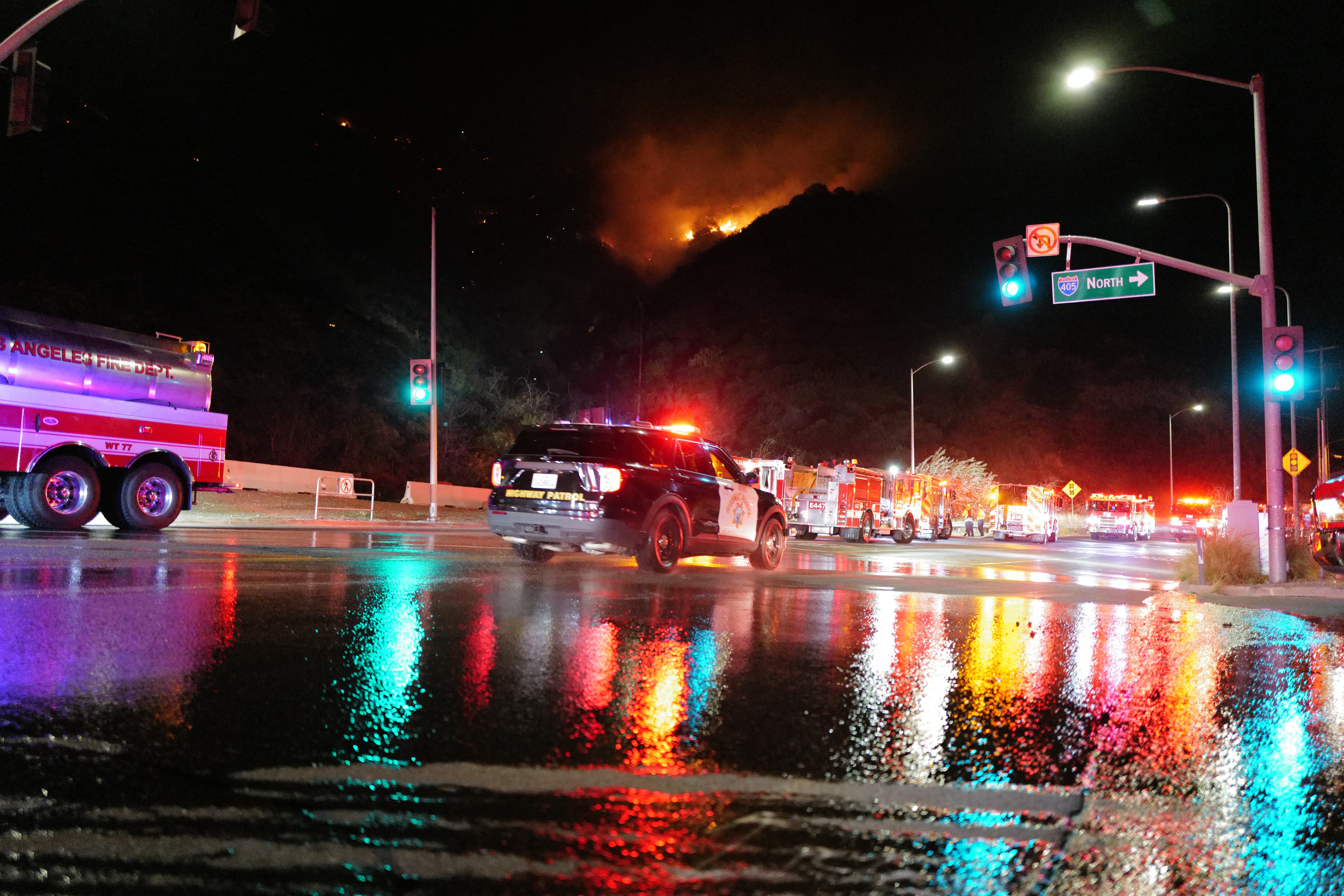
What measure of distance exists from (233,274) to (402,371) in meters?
8.74

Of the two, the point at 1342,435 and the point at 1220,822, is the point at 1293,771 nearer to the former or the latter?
the point at 1220,822

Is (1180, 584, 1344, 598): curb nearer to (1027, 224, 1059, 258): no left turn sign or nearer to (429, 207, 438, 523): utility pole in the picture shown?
(1027, 224, 1059, 258): no left turn sign

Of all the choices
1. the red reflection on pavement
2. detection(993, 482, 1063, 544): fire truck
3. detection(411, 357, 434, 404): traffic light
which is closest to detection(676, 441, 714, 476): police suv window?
the red reflection on pavement

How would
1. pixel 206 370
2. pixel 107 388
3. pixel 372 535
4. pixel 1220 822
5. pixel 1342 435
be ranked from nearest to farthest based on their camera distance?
pixel 1220 822, pixel 107 388, pixel 206 370, pixel 372 535, pixel 1342 435

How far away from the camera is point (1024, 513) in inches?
1759

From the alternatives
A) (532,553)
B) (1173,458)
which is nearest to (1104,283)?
(532,553)

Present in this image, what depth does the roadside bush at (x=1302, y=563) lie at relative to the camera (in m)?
15.3

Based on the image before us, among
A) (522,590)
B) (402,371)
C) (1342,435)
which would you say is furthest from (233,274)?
(1342,435)

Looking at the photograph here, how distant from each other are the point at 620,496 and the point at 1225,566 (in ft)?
30.2

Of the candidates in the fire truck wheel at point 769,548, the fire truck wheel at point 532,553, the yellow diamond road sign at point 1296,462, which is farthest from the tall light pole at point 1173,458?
the fire truck wheel at point 532,553

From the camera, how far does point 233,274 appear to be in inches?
1559

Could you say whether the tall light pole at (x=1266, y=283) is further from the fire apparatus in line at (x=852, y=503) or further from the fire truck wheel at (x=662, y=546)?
the fire apparatus in line at (x=852, y=503)

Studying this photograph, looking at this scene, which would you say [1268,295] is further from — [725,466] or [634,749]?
[634,749]

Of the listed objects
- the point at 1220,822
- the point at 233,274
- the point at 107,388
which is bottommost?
the point at 1220,822
